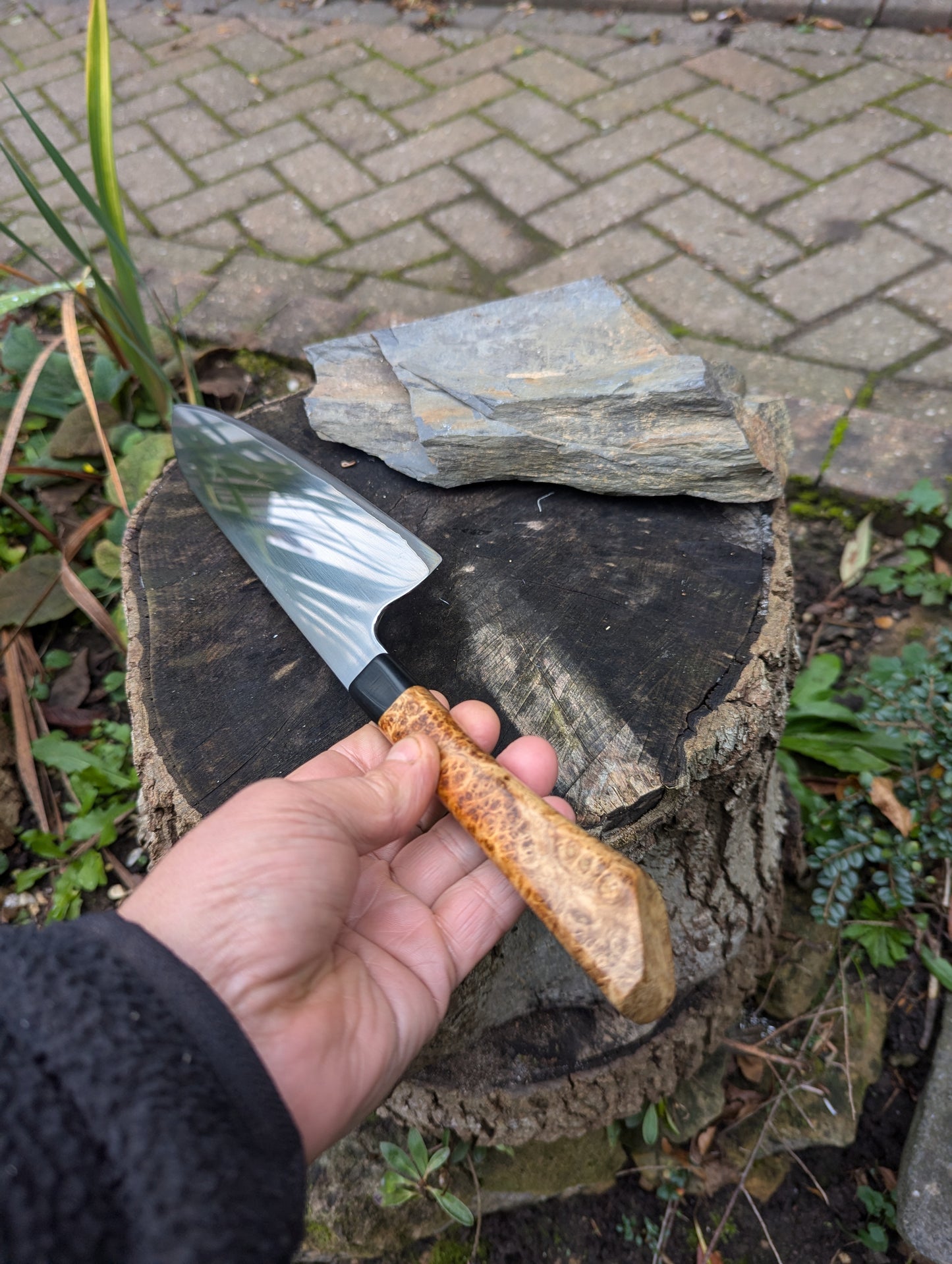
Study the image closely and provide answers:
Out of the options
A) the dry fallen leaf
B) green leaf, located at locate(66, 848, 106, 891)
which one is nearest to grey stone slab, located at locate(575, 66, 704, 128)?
the dry fallen leaf

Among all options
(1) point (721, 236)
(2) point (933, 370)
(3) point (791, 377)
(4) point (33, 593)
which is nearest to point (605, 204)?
(1) point (721, 236)

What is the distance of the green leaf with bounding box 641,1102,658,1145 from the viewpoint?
1.58m

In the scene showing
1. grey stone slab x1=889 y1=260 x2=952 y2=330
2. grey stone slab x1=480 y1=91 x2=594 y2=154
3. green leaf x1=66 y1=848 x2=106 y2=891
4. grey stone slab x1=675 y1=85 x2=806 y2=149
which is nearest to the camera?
green leaf x1=66 y1=848 x2=106 y2=891

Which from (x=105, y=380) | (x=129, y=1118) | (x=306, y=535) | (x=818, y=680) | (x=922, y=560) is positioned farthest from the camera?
(x=105, y=380)

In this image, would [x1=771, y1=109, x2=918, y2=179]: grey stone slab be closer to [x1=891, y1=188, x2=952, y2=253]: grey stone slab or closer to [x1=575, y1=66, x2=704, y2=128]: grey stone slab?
[x1=891, y1=188, x2=952, y2=253]: grey stone slab

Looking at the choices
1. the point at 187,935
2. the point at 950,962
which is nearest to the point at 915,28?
the point at 950,962

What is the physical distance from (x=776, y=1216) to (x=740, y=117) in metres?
3.88

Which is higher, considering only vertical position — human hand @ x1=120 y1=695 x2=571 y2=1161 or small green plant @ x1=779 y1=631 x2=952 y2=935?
human hand @ x1=120 y1=695 x2=571 y2=1161

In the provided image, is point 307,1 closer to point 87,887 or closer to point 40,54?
point 40,54

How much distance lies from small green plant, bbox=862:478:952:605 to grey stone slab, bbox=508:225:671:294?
1386 millimetres

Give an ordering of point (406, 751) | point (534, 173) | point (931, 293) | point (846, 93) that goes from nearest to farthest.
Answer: point (406, 751)
point (931, 293)
point (534, 173)
point (846, 93)

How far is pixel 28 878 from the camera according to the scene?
6.70ft

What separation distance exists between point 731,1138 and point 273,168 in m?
3.86

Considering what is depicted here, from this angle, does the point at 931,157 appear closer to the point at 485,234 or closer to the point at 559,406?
the point at 485,234
